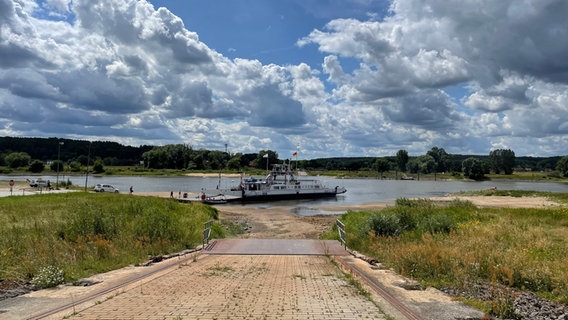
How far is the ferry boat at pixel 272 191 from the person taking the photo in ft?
231

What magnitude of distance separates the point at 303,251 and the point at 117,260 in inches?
273

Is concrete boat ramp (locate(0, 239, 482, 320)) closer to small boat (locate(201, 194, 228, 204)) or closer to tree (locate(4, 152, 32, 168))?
small boat (locate(201, 194, 228, 204))

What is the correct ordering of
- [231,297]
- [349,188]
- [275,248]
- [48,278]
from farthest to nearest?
[349,188]
[275,248]
[48,278]
[231,297]

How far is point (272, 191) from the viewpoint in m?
75.2

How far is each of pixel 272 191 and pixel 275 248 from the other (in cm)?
5738

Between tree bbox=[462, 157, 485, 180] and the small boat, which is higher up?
tree bbox=[462, 157, 485, 180]

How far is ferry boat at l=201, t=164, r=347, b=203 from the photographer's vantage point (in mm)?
70375

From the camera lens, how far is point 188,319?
7.10 metres

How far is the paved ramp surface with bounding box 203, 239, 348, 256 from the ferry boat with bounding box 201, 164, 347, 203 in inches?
1792

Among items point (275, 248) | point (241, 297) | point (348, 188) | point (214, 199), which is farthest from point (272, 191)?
point (241, 297)

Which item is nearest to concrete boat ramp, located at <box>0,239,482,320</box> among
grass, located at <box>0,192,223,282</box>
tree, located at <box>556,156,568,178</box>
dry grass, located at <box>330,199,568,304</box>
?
grass, located at <box>0,192,223,282</box>

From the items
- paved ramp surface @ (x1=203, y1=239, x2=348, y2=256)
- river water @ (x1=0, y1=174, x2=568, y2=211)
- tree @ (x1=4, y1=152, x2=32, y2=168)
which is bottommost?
river water @ (x1=0, y1=174, x2=568, y2=211)

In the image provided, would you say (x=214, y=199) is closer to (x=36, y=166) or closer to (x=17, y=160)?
(x=36, y=166)

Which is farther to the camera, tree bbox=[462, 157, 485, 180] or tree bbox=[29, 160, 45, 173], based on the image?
tree bbox=[462, 157, 485, 180]
